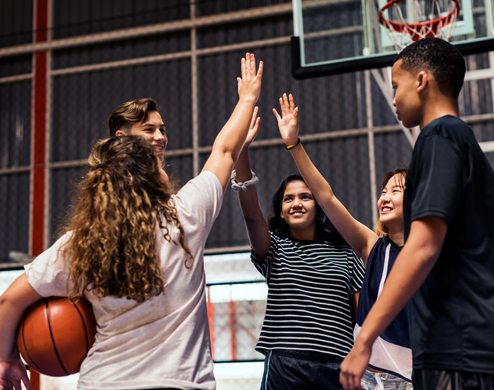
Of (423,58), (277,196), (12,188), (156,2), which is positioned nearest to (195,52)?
(156,2)

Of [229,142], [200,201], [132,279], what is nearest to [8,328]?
[132,279]

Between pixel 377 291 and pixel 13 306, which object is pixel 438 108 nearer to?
pixel 377 291

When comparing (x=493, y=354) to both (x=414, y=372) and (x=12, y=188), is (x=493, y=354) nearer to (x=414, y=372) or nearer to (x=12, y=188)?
(x=414, y=372)

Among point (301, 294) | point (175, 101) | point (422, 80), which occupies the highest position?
point (175, 101)

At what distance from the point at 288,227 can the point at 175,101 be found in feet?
25.6

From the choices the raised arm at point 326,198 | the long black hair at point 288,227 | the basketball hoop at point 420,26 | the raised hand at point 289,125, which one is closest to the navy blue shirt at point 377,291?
the raised arm at point 326,198

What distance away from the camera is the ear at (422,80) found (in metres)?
1.48

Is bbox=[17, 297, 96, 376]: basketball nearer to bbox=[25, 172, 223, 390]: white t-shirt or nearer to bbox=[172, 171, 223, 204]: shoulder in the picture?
bbox=[25, 172, 223, 390]: white t-shirt

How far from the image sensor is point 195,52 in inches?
396

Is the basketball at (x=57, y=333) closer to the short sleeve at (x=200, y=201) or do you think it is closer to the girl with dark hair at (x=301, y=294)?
the short sleeve at (x=200, y=201)

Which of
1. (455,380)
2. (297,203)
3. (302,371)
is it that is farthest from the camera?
(297,203)

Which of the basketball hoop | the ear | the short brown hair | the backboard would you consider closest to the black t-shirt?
the ear

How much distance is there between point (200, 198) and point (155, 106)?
1074 mm

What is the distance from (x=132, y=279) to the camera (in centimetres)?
137
